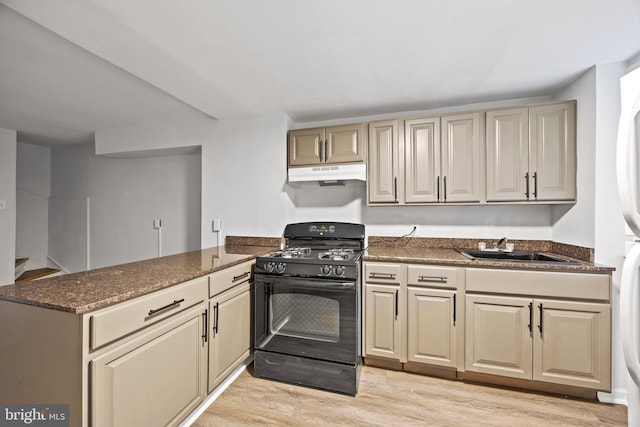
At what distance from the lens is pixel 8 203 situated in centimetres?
368

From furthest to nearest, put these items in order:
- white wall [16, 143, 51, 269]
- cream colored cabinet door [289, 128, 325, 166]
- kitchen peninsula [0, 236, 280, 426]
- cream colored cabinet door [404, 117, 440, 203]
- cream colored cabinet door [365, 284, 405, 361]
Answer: white wall [16, 143, 51, 269] < cream colored cabinet door [289, 128, 325, 166] < cream colored cabinet door [404, 117, 440, 203] < cream colored cabinet door [365, 284, 405, 361] < kitchen peninsula [0, 236, 280, 426]

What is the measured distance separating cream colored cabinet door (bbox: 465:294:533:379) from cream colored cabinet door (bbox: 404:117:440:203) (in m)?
0.91

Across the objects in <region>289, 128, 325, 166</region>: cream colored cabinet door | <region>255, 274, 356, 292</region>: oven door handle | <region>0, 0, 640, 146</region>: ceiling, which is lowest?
<region>255, 274, 356, 292</region>: oven door handle

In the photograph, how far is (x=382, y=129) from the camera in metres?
2.53

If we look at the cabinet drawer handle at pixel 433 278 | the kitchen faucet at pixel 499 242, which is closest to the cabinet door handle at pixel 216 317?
the cabinet drawer handle at pixel 433 278

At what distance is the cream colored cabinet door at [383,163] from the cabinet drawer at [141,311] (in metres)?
1.64

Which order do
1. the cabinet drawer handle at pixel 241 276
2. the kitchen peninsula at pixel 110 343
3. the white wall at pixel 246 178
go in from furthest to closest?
the white wall at pixel 246 178 < the cabinet drawer handle at pixel 241 276 < the kitchen peninsula at pixel 110 343

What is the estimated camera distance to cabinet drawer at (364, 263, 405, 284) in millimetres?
2178

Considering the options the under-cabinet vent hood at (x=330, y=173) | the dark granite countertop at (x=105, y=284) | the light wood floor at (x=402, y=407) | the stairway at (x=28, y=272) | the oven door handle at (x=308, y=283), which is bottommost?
the light wood floor at (x=402, y=407)

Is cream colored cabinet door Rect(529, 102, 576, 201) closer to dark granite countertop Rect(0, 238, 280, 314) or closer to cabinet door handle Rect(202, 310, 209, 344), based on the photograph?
dark granite countertop Rect(0, 238, 280, 314)

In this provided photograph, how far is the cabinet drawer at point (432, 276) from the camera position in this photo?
2.06m

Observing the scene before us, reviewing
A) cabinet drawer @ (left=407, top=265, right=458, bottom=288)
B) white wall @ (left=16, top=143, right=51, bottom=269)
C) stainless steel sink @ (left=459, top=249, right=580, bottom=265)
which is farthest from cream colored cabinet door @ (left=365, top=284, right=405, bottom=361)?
white wall @ (left=16, top=143, right=51, bottom=269)

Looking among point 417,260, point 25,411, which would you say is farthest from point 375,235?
point 25,411

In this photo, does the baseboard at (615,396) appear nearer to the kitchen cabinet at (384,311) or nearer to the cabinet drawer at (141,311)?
the kitchen cabinet at (384,311)
